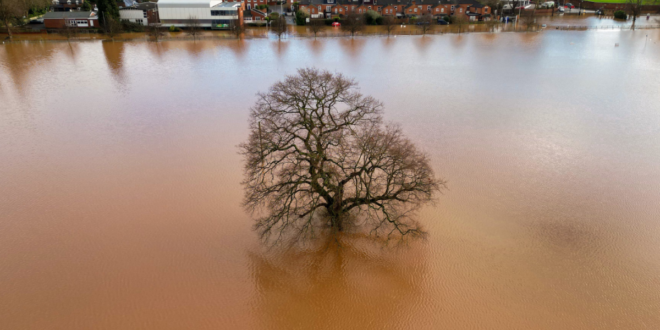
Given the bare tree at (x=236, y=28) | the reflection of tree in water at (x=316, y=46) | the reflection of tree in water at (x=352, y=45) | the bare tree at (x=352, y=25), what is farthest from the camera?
the bare tree at (x=352, y=25)

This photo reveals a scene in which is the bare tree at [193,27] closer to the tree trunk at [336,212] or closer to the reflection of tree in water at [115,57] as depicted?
→ the reflection of tree in water at [115,57]

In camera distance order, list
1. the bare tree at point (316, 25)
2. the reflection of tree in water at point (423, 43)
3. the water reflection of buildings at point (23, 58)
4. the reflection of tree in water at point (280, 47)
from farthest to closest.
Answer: the bare tree at point (316, 25), the reflection of tree in water at point (423, 43), the reflection of tree in water at point (280, 47), the water reflection of buildings at point (23, 58)

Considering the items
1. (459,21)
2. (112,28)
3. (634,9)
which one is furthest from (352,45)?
(634,9)

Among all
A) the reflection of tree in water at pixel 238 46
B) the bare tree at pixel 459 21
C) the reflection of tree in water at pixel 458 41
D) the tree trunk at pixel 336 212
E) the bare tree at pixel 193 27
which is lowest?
the tree trunk at pixel 336 212

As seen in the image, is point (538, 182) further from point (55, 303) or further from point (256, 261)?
point (55, 303)

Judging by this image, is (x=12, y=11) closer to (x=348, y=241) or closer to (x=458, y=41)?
(x=458, y=41)

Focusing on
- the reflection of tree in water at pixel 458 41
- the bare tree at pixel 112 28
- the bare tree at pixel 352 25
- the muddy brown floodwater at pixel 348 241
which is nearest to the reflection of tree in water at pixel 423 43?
the reflection of tree in water at pixel 458 41
